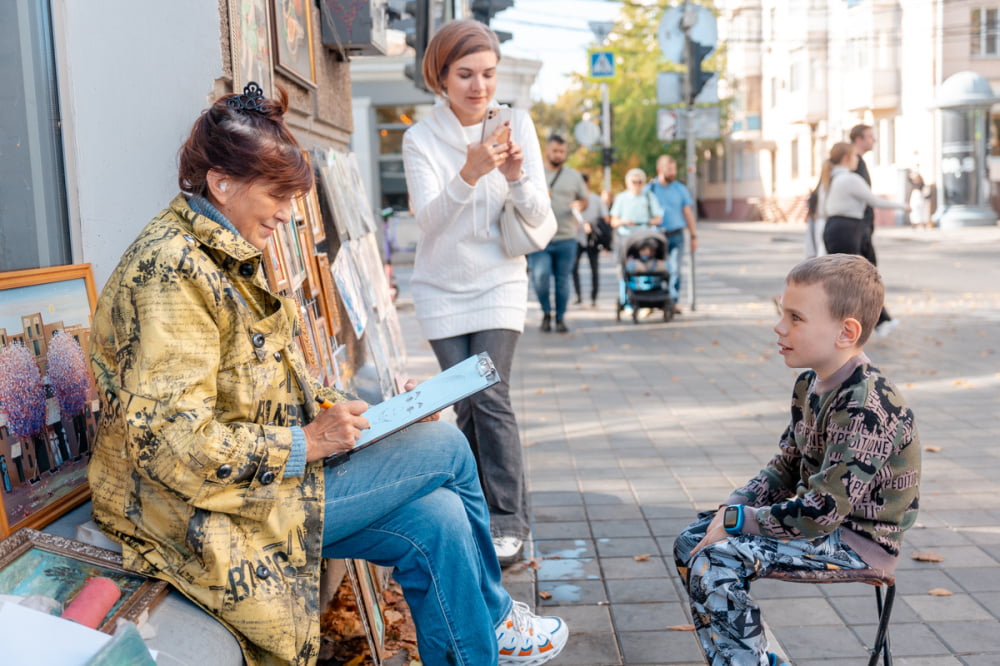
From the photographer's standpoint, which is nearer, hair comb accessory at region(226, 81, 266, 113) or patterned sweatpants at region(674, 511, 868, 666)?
hair comb accessory at region(226, 81, 266, 113)

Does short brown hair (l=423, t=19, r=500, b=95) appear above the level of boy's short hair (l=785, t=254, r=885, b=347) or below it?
above

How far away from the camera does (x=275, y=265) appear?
10.4ft

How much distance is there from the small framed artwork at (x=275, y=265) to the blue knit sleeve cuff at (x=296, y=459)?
2.83 ft

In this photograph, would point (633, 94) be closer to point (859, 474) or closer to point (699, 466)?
point (699, 466)

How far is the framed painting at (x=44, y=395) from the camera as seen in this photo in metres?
2.40

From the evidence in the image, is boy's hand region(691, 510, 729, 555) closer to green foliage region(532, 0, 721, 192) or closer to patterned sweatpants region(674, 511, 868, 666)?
patterned sweatpants region(674, 511, 868, 666)

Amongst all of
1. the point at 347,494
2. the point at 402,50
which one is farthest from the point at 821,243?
the point at 347,494

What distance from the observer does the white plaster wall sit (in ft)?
9.52

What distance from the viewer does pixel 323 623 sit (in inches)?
140

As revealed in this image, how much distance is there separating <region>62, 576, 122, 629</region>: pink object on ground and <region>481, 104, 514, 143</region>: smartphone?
6.99 ft

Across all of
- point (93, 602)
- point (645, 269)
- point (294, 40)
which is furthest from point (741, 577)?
point (645, 269)

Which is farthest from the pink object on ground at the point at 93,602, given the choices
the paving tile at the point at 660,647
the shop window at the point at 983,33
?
the shop window at the point at 983,33

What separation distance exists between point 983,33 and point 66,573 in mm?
40202

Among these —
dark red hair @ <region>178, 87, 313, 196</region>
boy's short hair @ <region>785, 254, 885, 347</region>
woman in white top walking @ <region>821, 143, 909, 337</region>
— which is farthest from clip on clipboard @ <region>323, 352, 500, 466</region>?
woman in white top walking @ <region>821, 143, 909, 337</region>
